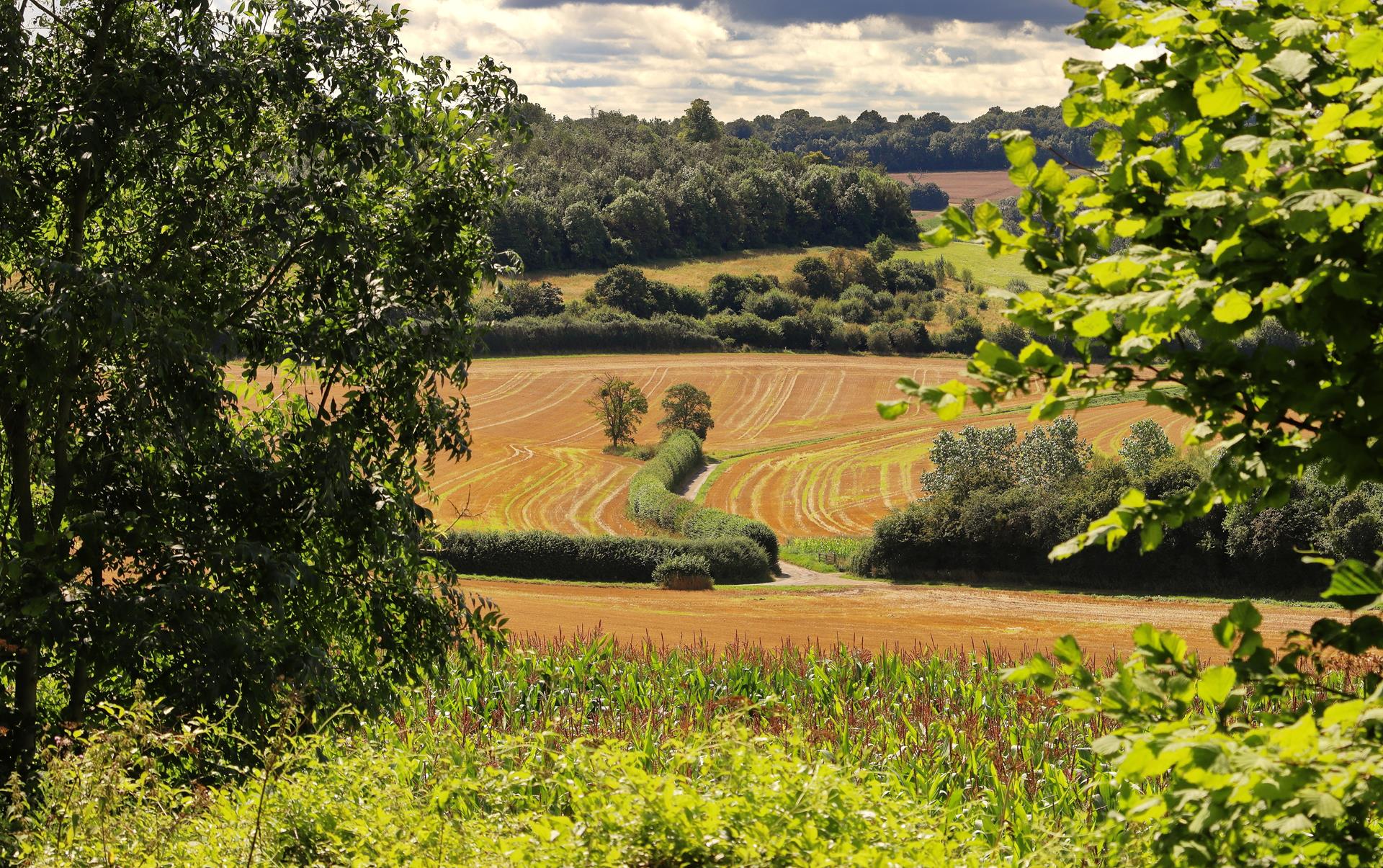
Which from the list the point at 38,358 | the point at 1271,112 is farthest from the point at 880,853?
the point at 38,358

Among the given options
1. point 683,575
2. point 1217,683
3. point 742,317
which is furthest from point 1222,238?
point 742,317

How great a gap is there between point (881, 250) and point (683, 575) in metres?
72.3

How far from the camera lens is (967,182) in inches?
6978

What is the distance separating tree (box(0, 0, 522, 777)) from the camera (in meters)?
5.07

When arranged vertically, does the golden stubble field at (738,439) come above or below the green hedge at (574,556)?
above

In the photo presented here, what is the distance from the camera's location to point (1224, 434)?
2170mm

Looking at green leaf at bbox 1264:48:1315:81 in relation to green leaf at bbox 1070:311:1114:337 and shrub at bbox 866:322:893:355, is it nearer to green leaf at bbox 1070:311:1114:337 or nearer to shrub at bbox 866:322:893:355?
green leaf at bbox 1070:311:1114:337

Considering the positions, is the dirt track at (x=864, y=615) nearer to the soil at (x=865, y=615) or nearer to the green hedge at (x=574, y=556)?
the soil at (x=865, y=615)

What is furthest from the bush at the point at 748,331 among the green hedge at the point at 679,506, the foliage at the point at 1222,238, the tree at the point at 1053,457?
the foliage at the point at 1222,238

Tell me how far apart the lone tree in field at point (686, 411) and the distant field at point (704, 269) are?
25.6 metres

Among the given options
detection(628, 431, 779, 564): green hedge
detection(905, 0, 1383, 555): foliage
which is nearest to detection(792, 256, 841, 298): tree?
detection(628, 431, 779, 564): green hedge

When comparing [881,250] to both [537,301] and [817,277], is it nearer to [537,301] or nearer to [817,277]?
[817,277]

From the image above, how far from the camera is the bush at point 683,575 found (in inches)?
1244

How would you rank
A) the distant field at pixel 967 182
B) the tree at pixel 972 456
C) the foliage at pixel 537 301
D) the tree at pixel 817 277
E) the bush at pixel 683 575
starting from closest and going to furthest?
the bush at pixel 683 575 < the tree at pixel 972 456 < the foliage at pixel 537 301 < the tree at pixel 817 277 < the distant field at pixel 967 182
